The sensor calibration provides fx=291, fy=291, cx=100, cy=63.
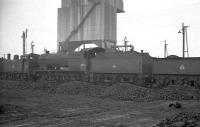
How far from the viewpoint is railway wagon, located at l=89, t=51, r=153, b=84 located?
29.0 metres

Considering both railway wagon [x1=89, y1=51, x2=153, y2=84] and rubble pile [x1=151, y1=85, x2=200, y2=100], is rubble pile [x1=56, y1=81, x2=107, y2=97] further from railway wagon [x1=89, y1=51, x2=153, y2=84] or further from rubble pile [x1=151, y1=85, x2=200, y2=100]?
railway wagon [x1=89, y1=51, x2=153, y2=84]

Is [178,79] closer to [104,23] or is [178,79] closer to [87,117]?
[87,117]

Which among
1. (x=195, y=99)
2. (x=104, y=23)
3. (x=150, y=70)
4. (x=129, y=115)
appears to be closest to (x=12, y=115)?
(x=129, y=115)

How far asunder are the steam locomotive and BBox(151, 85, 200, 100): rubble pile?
134 inches

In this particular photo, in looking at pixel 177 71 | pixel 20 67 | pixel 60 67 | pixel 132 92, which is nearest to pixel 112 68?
pixel 177 71

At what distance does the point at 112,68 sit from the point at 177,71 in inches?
273

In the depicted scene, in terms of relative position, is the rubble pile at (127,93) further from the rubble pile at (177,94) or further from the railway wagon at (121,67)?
the railway wagon at (121,67)

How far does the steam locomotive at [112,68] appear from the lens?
27.3 metres

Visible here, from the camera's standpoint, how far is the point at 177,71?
90.0ft

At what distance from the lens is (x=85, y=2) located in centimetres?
6088

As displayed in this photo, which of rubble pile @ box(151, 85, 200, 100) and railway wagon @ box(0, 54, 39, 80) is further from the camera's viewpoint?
railway wagon @ box(0, 54, 39, 80)

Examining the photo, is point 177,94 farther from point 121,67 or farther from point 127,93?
point 121,67

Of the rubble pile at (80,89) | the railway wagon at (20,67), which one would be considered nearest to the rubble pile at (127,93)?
the rubble pile at (80,89)

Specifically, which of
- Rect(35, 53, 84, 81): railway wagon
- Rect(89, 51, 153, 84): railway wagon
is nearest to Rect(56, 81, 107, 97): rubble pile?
Rect(89, 51, 153, 84): railway wagon
